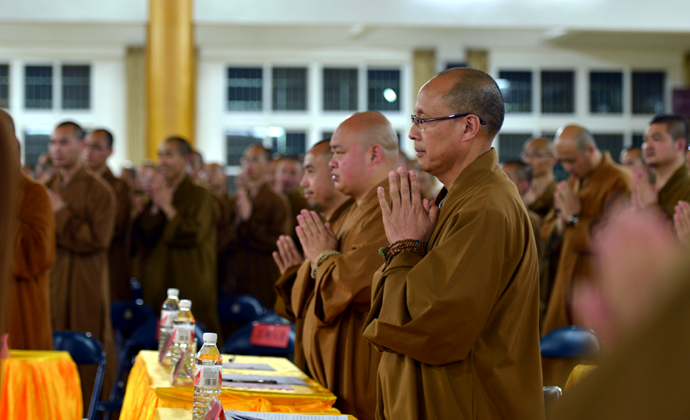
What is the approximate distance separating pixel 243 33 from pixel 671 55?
798cm

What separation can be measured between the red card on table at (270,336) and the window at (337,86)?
10.2 m

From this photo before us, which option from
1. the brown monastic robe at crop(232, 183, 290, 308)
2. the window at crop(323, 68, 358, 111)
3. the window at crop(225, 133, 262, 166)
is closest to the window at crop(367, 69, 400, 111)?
the window at crop(323, 68, 358, 111)

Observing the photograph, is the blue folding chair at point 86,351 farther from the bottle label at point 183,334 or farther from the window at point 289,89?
the window at point 289,89

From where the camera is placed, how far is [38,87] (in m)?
13.0

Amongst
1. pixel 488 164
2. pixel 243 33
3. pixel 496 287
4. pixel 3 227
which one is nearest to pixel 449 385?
pixel 496 287

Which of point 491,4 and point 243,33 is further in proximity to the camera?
point 243,33

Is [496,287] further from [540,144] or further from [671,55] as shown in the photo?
[671,55]

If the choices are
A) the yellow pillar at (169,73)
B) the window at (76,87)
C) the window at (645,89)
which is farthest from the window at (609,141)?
the window at (76,87)

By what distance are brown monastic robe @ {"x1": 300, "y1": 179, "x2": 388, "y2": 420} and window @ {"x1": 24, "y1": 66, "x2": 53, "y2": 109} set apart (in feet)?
38.6

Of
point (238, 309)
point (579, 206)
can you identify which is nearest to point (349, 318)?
point (238, 309)

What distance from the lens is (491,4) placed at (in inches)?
384

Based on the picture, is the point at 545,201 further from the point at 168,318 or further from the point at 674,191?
the point at 168,318

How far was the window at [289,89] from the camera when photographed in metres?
13.2

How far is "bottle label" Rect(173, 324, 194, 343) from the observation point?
256 cm
